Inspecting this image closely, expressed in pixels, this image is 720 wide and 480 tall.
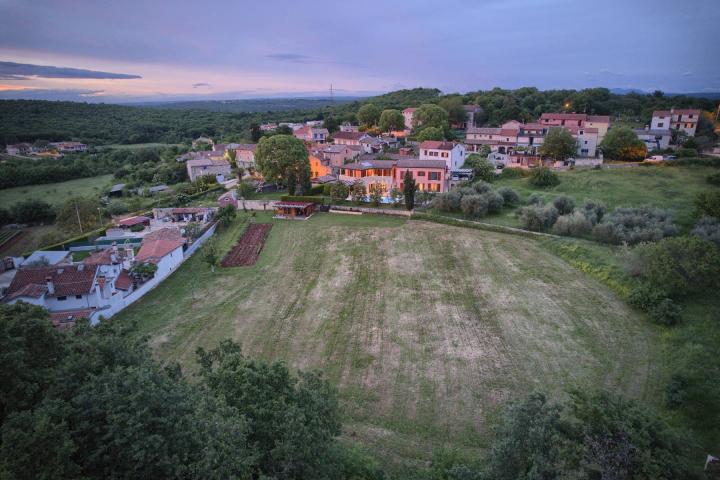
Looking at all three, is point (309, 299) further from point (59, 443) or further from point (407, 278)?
point (59, 443)

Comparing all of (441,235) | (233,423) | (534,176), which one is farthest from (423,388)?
(534,176)

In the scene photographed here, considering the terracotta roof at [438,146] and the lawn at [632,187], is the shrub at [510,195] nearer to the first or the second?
the lawn at [632,187]

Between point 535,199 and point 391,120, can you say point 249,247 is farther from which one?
point 391,120

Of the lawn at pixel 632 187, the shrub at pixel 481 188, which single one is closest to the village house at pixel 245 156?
the shrub at pixel 481 188

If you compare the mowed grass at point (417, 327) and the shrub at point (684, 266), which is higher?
the shrub at point (684, 266)

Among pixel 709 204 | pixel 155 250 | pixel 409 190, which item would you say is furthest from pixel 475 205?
pixel 155 250

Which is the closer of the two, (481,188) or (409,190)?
(409,190)

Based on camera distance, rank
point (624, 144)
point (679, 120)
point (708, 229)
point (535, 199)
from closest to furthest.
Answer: point (708, 229) < point (535, 199) < point (624, 144) < point (679, 120)
